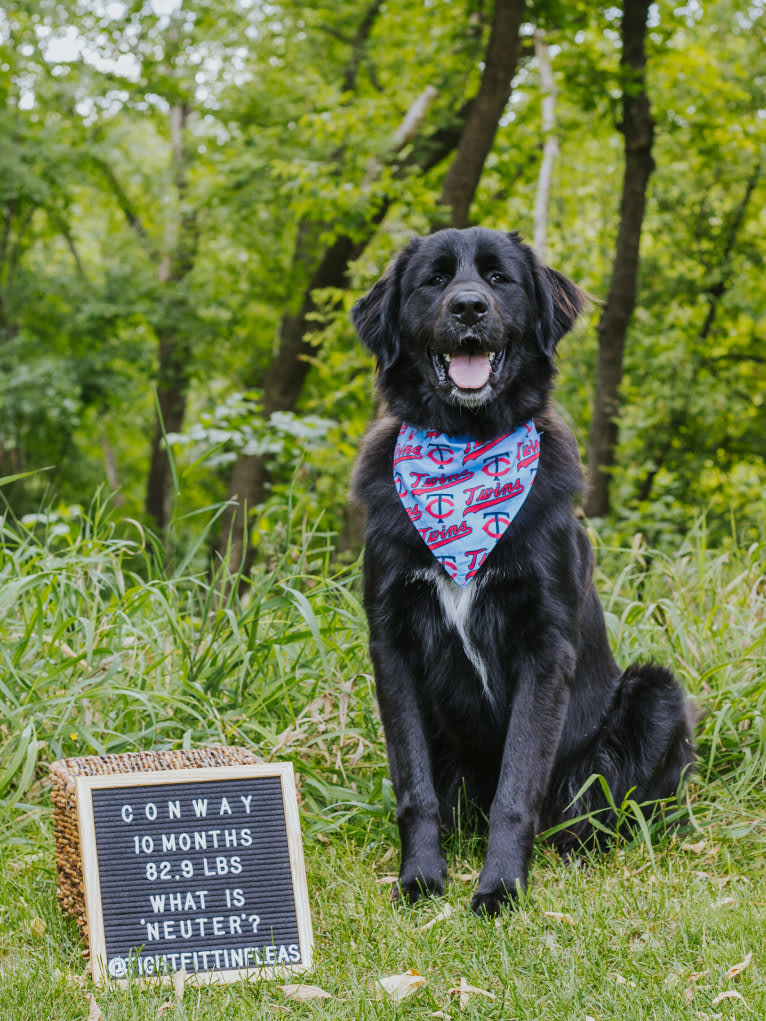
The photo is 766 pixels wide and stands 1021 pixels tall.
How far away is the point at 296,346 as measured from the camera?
43.5ft

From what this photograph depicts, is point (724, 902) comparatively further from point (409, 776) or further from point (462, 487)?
point (462, 487)

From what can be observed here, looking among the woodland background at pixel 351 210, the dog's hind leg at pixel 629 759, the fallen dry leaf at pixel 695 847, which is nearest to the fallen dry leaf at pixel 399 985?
the dog's hind leg at pixel 629 759

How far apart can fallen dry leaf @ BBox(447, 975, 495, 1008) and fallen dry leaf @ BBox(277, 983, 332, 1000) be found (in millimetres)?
287

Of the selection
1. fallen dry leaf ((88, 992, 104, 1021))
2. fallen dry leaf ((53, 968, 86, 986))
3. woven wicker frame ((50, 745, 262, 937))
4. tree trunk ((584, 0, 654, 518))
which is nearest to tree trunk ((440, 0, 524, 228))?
tree trunk ((584, 0, 654, 518))

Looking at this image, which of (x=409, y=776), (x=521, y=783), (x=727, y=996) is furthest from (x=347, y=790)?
(x=727, y=996)

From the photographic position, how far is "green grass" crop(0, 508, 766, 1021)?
2.35m

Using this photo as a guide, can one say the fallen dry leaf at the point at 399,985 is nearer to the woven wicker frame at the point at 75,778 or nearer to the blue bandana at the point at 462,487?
the woven wicker frame at the point at 75,778

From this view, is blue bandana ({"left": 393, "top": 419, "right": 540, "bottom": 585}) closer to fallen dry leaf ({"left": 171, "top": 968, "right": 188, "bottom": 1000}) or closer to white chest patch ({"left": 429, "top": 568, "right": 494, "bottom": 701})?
white chest patch ({"left": 429, "top": 568, "right": 494, "bottom": 701})

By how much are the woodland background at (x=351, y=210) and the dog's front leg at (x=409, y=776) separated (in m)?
4.39

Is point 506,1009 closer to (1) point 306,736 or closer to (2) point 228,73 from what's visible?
(1) point 306,736

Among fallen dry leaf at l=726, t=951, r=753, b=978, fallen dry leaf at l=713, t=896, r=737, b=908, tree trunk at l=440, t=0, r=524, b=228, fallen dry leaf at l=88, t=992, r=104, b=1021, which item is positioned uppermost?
tree trunk at l=440, t=0, r=524, b=228

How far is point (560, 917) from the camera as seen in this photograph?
8.88ft

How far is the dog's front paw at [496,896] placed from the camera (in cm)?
281

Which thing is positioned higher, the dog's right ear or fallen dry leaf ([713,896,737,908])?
the dog's right ear
